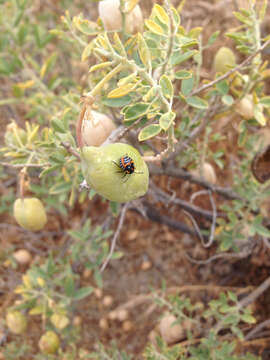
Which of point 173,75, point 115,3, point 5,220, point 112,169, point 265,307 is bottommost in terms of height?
point 5,220

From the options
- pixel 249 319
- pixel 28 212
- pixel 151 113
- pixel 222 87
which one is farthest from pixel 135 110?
pixel 249 319

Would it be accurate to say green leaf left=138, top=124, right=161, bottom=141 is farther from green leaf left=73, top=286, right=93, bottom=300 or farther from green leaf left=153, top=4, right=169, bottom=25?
green leaf left=73, top=286, right=93, bottom=300

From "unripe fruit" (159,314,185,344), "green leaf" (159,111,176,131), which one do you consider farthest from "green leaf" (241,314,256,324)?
"green leaf" (159,111,176,131)

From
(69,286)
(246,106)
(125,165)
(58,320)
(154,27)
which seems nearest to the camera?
(125,165)

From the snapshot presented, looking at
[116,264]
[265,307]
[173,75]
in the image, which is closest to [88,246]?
[116,264]

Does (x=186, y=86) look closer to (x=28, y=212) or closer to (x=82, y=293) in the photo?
(x=28, y=212)

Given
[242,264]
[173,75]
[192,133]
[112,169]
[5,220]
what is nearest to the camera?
[112,169]

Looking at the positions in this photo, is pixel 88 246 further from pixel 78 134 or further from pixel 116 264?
pixel 78 134
